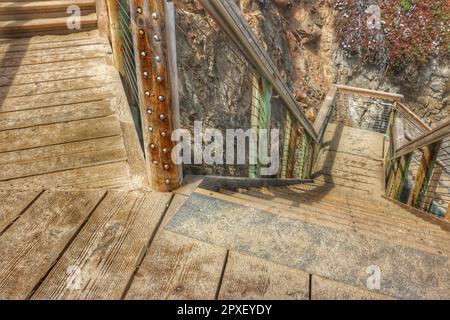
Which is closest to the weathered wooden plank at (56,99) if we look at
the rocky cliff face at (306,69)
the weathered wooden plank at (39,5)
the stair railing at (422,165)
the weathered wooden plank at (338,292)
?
the weathered wooden plank at (39,5)

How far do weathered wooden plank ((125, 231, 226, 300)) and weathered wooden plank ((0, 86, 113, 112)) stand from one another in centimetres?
195

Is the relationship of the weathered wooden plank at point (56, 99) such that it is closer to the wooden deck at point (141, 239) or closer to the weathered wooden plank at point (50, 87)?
the weathered wooden plank at point (50, 87)

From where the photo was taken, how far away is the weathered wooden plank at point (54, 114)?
276cm

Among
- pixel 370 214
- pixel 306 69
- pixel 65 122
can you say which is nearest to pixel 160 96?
pixel 65 122

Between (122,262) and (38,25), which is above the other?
(38,25)

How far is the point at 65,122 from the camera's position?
9.16ft

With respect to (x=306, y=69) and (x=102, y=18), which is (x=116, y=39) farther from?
(x=306, y=69)

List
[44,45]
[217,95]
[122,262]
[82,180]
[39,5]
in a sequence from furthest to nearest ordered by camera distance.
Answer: [217,95] → [39,5] → [44,45] → [82,180] → [122,262]

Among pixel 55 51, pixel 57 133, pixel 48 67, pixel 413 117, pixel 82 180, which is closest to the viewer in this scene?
pixel 82 180

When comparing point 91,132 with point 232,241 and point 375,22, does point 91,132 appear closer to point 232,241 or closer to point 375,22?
point 232,241

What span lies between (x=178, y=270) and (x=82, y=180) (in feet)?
3.36

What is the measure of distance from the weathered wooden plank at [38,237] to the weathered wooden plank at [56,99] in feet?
4.31

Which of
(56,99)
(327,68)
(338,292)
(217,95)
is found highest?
(56,99)

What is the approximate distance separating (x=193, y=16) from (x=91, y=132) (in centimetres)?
528
